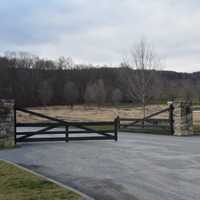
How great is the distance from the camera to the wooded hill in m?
Answer: 71.8

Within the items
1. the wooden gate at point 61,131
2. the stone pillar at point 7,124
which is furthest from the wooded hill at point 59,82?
the stone pillar at point 7,124

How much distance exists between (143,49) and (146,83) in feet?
7.69

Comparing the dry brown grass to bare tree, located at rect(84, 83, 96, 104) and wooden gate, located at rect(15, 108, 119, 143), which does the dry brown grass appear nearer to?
wooden gate, located at rect(15, 108, 119, 143)

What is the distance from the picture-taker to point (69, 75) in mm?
86188

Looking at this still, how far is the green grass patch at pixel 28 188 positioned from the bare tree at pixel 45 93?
64.8 metres

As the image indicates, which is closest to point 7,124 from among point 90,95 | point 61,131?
point 61,131

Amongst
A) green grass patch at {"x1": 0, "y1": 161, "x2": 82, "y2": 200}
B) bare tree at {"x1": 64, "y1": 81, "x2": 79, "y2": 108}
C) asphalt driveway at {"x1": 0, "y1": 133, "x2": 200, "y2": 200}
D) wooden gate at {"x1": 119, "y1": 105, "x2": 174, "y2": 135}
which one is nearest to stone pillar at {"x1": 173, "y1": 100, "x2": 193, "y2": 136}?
wooden gate at {"x1": 119, "y1": 105, "x2": 174, "y2": 135}

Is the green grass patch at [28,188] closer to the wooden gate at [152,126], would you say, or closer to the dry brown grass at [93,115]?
the wooden gate at [152,126]

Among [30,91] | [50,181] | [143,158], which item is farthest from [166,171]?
A: [30,91]

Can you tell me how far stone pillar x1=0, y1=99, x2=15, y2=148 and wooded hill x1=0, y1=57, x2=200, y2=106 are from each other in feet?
171

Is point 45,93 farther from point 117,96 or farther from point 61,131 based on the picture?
point 61,131

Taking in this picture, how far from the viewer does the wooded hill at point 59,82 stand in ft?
235

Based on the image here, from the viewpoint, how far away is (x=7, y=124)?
1308cm

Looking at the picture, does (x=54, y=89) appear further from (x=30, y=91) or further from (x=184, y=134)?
(x=184, y=134)
